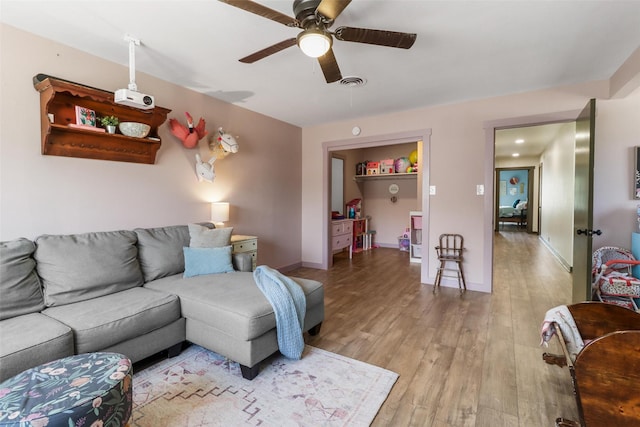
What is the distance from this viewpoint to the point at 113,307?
1.99 metres

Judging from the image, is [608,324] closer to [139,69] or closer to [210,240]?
[210,240]

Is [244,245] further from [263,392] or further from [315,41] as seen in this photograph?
[315,41]

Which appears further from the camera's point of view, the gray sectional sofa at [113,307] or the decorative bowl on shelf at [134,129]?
the decorative bowl on shelf at [134,129]

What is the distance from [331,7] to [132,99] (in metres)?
1.79

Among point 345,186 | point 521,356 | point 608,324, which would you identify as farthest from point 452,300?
point 345,186

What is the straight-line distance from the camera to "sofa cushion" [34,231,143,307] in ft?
6.81

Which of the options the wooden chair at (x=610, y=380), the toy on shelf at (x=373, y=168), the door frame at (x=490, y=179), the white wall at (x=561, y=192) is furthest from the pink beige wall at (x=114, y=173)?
the white wall at (x=561, y=192)

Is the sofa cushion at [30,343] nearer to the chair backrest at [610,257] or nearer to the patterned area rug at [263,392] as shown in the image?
the patterned area rug at [263,392]

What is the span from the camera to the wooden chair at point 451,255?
390cm

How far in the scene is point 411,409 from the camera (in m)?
1.70

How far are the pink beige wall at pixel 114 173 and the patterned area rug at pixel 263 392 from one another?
1.49 metres

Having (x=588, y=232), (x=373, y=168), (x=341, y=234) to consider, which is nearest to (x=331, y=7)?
(x=588, y=232)

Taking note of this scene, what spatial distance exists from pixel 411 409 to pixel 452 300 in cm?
210

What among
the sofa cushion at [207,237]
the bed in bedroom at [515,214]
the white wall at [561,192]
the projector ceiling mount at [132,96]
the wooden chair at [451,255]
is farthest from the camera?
the bed in bedroom at [515,214]
